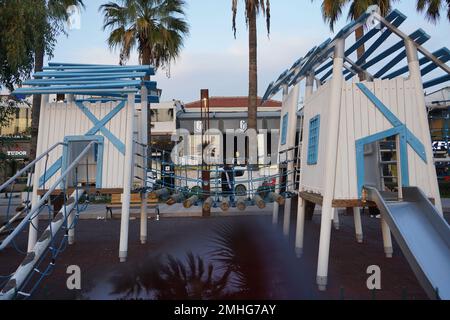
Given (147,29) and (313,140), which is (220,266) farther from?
(147,29)

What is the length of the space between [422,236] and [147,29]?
16.9m

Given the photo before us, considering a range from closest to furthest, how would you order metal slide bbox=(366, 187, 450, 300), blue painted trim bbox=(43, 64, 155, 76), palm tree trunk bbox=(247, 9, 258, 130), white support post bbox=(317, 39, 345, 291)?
metal slide bbox=(366, 187, 450, 300) < white support post bbox=(317, 39, 345, 291) < blue painted trim bbox=(43, 64, 155, 76) < palm tree trunk bbox=(247, 9, 258, 130)

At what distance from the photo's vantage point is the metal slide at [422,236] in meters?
4.29

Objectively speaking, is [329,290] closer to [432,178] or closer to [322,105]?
[432,178]

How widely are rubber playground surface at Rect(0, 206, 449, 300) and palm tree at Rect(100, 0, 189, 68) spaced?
1052 cm

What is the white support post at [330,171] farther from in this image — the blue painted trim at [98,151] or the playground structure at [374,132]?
the blue painted trim at [98,151]

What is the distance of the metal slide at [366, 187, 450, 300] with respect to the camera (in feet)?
14.1

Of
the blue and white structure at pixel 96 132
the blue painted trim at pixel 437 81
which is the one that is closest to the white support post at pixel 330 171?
the blue painted trim at pixel 437 81

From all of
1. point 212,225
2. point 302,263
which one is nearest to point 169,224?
point 212,225

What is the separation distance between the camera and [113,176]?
25.5 ft

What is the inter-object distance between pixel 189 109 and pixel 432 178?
109 ft

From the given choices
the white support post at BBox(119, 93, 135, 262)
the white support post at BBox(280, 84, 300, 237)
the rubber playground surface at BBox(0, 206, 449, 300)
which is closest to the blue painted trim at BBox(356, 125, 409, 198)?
the rubber playground surface at BBox(0, 206, 449, 300)

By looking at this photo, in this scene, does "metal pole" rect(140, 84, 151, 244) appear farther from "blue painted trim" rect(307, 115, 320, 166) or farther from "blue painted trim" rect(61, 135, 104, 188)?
"blue painted trim" rect(307, 115, 320, 166)

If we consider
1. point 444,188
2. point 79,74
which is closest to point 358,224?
point 79,74
